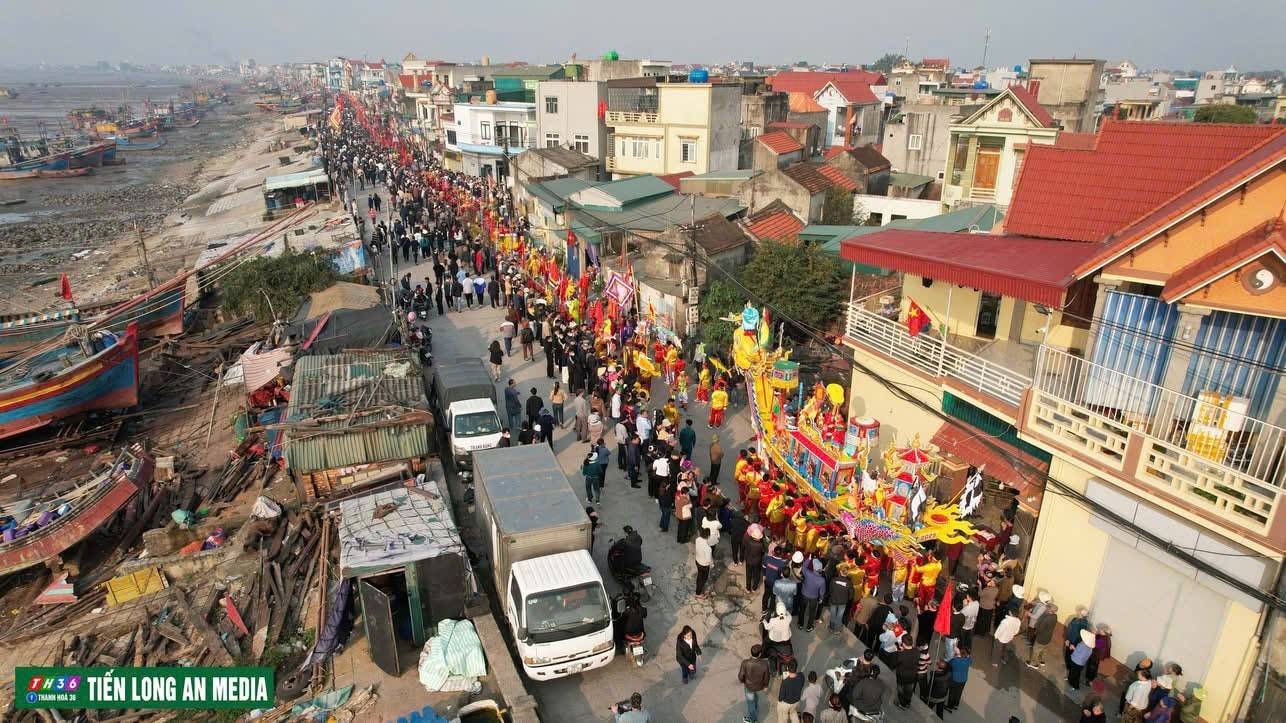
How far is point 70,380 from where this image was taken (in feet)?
62.4

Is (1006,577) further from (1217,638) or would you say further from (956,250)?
(956,250)

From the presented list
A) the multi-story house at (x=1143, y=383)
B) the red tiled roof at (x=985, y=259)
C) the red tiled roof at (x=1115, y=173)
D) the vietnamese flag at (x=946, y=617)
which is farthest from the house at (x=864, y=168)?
the vietnamese flag at (x=946, y=617)

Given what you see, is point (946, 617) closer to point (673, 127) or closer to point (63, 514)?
point (63, 514)

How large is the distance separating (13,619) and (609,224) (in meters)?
18.3

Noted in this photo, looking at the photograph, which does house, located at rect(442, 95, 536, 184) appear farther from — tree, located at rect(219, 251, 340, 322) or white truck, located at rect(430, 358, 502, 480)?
white truck, located at rect(430, 358, 502, 480)

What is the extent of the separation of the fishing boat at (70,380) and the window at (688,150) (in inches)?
1030

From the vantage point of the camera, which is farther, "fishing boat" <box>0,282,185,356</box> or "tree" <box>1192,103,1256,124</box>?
"tree" <box>1192,103,1256,124</box>

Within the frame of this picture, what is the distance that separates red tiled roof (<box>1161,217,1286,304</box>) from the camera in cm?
841

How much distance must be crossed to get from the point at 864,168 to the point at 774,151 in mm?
4994

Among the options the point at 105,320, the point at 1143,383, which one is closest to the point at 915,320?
the point at 1143,383

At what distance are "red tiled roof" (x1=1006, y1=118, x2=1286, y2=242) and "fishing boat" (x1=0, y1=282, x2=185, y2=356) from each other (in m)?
23.4

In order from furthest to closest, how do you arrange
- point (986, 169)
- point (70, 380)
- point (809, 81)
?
point (809, 81)
point (986, 169)
point (70, 380)

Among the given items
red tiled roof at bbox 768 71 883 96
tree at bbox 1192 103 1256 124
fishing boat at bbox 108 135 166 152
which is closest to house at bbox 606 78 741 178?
red tiled roof at bbox 768 71 883 96

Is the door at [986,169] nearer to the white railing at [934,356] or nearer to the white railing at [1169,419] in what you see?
the white railing at [934,356]
